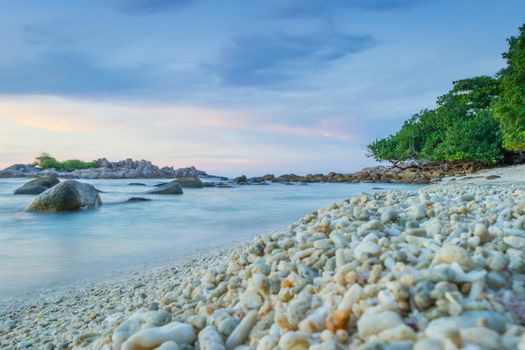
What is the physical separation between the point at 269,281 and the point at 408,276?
0.65 metres

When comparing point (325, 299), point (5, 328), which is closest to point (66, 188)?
point (5, 328)

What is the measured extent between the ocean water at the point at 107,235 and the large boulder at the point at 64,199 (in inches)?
11.6

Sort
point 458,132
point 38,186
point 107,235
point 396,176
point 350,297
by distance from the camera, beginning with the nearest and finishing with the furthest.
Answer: point 350,297 → point 107,235 → point 38,186 → point 458,132 → point 396,176

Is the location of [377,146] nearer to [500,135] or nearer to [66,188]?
[500,135]

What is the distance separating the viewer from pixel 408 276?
1.42 m

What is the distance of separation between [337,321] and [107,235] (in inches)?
235

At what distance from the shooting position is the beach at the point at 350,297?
1237 millimetres

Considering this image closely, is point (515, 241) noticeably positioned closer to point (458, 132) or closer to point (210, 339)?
point (210, 339)

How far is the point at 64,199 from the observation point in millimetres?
8828

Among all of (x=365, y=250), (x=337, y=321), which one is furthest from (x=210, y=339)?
(x=365, y=250)

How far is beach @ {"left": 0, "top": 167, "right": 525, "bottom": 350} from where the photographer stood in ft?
4.06

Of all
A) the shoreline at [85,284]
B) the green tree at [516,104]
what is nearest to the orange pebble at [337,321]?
the shoreline at [85,284]

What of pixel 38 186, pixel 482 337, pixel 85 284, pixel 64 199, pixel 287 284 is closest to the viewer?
pixel 482 337

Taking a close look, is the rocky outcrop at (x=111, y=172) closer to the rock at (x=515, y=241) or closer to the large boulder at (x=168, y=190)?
the large boulder at (x=168, y=190)
